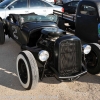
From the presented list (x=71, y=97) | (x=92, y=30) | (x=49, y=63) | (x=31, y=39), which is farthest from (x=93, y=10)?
(x=71, y=97)

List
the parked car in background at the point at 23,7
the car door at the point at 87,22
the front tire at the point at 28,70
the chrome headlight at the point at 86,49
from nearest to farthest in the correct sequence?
the front tire at the point at 28,70 < the chrome headlight at the point at 86,49 < the car door at the point at 87,22 < the parked car in background at the point at 23,7

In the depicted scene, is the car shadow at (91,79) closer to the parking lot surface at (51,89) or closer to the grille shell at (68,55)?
the parking lot surface at (51,89)

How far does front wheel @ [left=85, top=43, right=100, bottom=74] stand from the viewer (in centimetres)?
404

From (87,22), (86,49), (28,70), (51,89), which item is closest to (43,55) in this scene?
(28,70)

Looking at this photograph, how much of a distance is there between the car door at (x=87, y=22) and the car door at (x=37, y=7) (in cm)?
323

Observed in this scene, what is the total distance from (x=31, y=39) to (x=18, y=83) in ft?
4.16

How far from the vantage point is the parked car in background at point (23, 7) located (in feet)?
28.0

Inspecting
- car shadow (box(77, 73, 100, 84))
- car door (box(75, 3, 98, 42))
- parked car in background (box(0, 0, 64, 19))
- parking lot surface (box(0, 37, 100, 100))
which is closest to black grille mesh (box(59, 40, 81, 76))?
parking lot surface (box(0, 37, 100, 100))

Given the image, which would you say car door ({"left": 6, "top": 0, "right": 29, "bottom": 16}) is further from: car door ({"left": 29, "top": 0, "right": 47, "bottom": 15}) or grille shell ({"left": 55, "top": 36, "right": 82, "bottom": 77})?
grille shell ({"left": 55, "top": 36, "right": 82, "bottom": 77})

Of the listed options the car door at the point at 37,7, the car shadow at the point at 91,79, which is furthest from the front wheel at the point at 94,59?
the car door at the point at 37,7

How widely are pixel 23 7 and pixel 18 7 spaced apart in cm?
25

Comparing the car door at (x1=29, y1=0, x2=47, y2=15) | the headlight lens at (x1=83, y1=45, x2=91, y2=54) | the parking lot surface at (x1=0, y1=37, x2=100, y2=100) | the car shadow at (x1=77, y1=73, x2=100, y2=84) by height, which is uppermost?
the car door at (x1=29, y1=0, x2=47, y2=15)

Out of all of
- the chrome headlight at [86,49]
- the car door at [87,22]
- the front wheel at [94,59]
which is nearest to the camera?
the chrome headlight at [86,49]

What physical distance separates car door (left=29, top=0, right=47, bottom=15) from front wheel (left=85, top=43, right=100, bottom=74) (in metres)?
5.38
